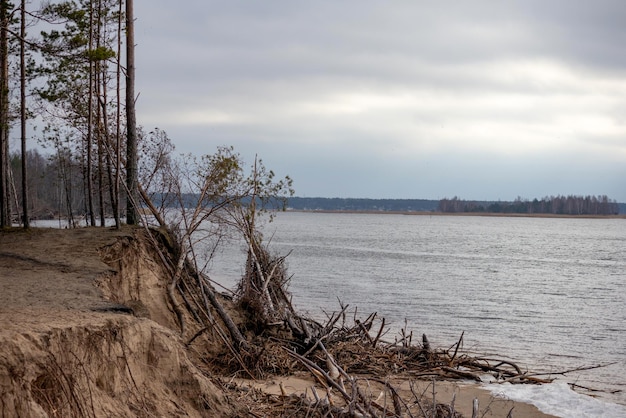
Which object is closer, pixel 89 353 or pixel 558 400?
pixel 89 353

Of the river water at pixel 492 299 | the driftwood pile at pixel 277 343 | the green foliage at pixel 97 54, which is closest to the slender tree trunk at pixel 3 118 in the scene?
the green foliage at pixel 97 54

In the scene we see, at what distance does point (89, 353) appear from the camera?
839 cm

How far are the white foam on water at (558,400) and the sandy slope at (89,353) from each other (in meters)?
0.56

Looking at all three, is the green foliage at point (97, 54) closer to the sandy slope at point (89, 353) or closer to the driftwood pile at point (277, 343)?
the driftwood pile at point (277, 343)

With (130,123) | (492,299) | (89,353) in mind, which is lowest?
(492,299)

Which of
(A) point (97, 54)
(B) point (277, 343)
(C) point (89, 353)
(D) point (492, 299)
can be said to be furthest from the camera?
(D) point (492, 299)

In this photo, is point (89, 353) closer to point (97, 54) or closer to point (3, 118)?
point (97, 54)

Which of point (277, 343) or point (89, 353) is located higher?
point (89, 353)

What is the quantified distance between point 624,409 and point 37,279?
12.4m

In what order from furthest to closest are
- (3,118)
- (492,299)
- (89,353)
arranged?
(492,299)
(3,118)
(89,353)

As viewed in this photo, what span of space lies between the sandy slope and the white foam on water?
0.56 m

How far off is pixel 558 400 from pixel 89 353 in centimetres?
1103

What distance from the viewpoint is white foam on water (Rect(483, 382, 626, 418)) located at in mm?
14695

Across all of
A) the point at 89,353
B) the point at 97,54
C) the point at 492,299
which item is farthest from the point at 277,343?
the point at 492,299
